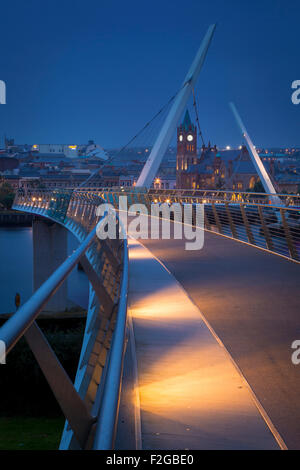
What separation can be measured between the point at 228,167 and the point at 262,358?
409ft

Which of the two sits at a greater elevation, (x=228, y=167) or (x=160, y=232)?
(x=228, y=167)

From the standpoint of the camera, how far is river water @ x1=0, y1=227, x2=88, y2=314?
3966cm

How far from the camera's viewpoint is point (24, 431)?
14.9 meters

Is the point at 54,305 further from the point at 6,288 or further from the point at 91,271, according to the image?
the point at 91,271

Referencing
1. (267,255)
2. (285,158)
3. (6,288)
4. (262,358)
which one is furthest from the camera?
(285,158)

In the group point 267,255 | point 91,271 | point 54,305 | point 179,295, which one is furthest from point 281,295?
point 54,305

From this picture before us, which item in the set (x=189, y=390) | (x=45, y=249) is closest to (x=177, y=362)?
(x=189, y=390)

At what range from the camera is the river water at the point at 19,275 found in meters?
39.7

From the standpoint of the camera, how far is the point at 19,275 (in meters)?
49.1
